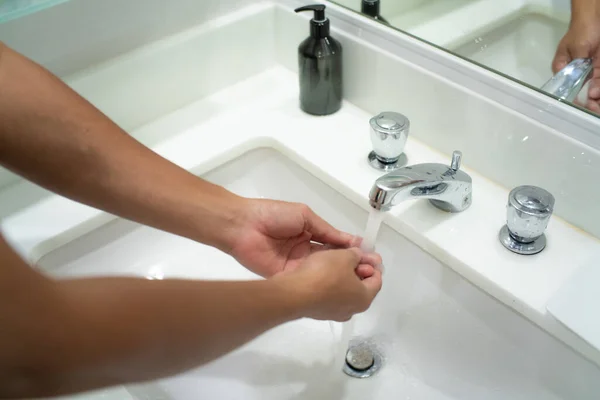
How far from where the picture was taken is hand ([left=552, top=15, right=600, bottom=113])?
666mm

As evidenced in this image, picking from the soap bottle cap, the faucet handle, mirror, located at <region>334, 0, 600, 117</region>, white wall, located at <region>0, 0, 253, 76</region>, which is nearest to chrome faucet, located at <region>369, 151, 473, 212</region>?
the faucet handle

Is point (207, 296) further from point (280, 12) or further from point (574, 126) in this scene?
point (280, 12)

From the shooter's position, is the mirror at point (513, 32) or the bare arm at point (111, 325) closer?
the bare arm at point (111, 325)

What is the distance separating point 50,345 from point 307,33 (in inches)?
24.7

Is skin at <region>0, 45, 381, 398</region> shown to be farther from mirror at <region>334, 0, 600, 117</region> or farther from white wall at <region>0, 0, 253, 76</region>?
mirror at <region>334, 0, 600, 117</region>

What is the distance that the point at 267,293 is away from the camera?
0.41 metres

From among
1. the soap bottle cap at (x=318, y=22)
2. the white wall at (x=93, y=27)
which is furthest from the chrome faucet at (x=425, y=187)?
the white wall at (x=93, y=27)

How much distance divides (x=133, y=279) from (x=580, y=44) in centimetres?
61

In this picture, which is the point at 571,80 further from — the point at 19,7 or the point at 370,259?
the point at 19,7

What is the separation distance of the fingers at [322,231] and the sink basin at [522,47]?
0.27 metres

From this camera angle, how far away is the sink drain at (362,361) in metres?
0.67

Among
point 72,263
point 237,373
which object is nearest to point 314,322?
point 237,373

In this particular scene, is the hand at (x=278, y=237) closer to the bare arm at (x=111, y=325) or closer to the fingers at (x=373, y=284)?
the fingers at (x=373, y=284)

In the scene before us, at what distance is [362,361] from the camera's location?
679mm
